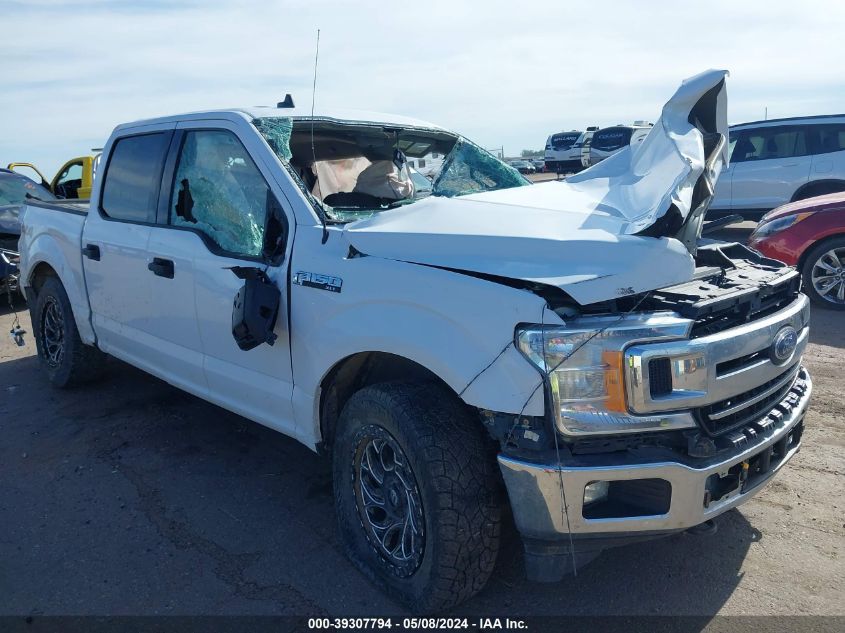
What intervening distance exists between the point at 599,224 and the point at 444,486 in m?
1.23

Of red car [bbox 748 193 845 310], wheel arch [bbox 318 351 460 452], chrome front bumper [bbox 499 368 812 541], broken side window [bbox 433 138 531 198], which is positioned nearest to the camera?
chrome front bumper [bbox 499 368 812 541]

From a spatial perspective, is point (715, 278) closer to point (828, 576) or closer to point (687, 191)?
point (687, 191)

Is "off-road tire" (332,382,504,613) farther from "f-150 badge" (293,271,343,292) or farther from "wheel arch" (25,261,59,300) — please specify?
"wheel arch" (25,261,59,300)

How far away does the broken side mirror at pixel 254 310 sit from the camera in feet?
10.5

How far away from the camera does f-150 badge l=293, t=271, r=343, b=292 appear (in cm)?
303

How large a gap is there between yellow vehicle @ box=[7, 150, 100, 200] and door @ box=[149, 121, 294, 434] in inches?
419

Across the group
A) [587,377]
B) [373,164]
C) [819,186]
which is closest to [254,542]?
[587,377]

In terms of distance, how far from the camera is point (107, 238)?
4684 millimetres

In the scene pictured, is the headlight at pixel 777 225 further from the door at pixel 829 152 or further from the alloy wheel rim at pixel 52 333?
the alloy wheel rim at pixel 52 333

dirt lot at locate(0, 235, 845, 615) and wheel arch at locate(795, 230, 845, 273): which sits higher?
wheel arch at locate(795, 230, 845, 273)

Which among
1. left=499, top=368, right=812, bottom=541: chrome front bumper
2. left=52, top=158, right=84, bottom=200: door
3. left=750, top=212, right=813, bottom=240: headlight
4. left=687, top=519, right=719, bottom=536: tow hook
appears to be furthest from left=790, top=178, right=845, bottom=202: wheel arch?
left=52, top=158, right=84, bottom=200: door

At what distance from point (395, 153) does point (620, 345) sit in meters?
2.33

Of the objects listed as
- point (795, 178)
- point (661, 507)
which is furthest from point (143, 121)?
point (795, 178)

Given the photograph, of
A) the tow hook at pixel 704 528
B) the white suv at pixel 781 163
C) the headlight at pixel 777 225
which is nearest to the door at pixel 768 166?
the white suv at pixel 781 163
